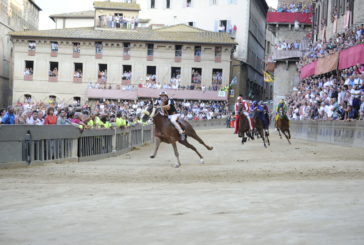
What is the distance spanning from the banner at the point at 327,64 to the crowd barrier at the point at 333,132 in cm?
412

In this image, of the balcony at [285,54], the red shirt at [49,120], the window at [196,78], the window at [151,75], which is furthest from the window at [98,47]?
the red shirt at [49,120]

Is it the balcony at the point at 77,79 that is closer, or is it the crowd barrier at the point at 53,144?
the crowd barrier at the point at 53,144

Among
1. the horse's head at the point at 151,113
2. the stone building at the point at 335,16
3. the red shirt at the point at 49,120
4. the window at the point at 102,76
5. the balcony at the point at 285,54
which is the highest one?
the stone building at the point at 335,16

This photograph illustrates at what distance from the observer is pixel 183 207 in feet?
31.5

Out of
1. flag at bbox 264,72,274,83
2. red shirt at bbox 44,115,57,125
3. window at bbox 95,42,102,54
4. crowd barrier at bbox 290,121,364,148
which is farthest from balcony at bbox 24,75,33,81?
red shirt at bbox 44,115,57,125

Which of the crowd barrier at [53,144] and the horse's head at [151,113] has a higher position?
the horse's head at [151,113]

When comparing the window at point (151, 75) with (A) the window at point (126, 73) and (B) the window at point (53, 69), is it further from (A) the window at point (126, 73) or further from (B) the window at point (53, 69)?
(B) the window at point (53, 69)

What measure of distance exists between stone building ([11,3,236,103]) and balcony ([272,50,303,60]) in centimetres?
994

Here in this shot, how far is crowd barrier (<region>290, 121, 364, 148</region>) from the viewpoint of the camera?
27.6m

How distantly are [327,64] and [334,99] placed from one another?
33.8ft

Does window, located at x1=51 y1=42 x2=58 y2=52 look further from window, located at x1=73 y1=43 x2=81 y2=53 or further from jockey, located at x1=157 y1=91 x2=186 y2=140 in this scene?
jockey, located at x1=157 y1=91 x2=186 y2=140

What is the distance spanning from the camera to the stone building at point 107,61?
7494 centimetres

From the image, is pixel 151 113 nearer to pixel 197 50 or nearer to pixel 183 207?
pixel 183 207

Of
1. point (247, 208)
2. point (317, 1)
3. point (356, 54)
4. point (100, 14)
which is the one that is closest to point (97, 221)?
point (247, 208)
